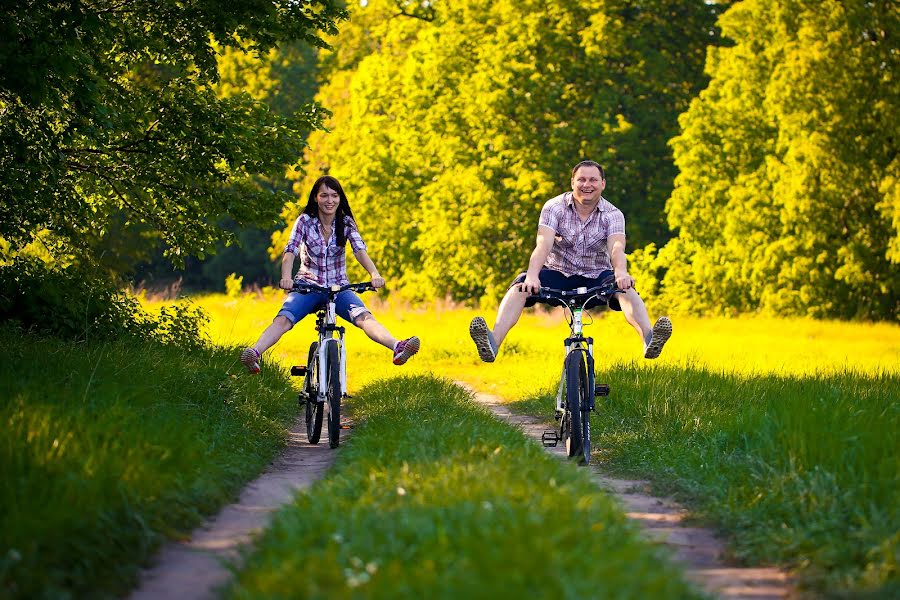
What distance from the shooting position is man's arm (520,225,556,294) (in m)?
8.18

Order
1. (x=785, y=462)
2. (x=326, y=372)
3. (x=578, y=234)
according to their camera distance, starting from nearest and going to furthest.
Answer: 1. (x=785, y=462)
2. (x=578, y=234)
3. (x=326, y=372)

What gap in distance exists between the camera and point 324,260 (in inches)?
389

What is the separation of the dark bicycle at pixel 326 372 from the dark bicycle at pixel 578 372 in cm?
169

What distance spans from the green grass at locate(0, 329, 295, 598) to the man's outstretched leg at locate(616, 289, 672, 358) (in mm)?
2884

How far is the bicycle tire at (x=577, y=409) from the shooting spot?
8141 mm

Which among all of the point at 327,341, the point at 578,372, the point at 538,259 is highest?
the point at 538,259

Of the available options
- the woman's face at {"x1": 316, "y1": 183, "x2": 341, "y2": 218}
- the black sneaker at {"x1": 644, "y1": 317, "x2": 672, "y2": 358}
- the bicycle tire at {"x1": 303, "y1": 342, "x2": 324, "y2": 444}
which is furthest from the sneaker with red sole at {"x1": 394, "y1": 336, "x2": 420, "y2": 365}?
the black sneaker at {"x1": 644, "y1": 317, "x2": 672, "y2": 358}

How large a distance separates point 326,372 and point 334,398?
0.84ft

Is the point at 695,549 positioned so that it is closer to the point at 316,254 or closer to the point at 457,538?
the point at 457,538

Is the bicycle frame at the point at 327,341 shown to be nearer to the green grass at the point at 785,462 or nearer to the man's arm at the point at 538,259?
the man's arm at the point at 538,259

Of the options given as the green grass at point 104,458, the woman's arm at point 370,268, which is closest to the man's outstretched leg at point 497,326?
the woman's arm at point 370,268

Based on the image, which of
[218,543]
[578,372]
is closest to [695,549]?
[218,543]

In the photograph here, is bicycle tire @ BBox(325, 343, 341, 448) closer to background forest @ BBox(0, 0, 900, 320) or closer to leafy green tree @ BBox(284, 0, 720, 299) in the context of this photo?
background forest @ BBox(0, 0, 900, 320)

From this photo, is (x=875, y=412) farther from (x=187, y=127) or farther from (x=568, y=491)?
(x=187, y=127)
